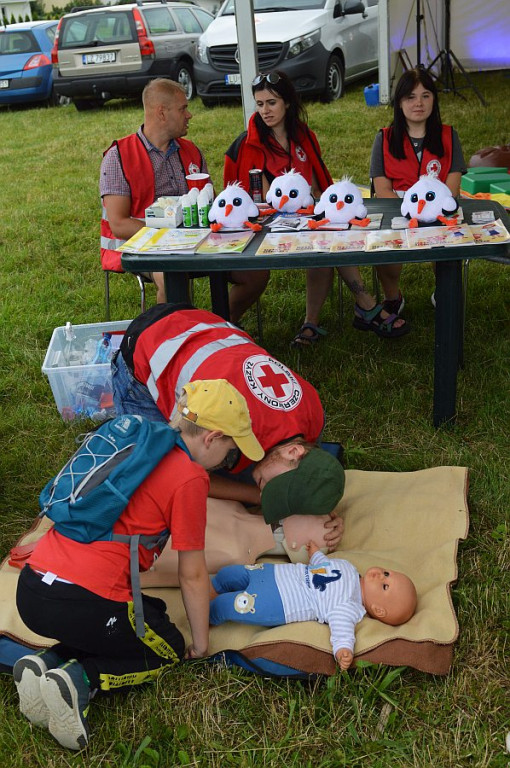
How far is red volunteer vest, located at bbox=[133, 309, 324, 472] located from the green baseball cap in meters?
0.14

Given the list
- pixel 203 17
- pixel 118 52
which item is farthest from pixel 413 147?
pixel 203 17

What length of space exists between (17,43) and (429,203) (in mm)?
12272

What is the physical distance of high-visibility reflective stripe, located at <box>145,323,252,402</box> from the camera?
2820 millimetres

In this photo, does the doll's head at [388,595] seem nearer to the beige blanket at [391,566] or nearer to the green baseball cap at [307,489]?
the beige blanket at [391,566]

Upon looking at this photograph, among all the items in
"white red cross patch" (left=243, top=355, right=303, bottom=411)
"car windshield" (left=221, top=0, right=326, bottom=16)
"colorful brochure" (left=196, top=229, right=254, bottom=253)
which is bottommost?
"white red cross patch" (left=243, top=355, right=303, bottom=411)

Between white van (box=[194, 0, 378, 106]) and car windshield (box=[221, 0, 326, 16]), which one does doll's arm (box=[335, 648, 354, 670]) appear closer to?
white van (box=[194, 0, 378, 106])

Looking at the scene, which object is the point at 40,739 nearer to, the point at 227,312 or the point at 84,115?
the point at 227,312

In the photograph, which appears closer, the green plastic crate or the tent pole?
the green plastic crate

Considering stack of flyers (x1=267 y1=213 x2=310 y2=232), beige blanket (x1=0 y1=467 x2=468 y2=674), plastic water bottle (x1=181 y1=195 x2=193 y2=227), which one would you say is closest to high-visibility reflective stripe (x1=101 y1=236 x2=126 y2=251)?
plastic water bottle (x1=181 y1=195 x2=193 y2=227)

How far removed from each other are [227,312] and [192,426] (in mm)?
1986

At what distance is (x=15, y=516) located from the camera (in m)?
3.29

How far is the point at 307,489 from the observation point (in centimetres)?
269

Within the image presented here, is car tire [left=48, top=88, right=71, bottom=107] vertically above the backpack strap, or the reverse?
car tire [left=48, top=88, right=71, bottom=107]

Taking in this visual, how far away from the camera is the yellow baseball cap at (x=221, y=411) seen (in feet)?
7.77
